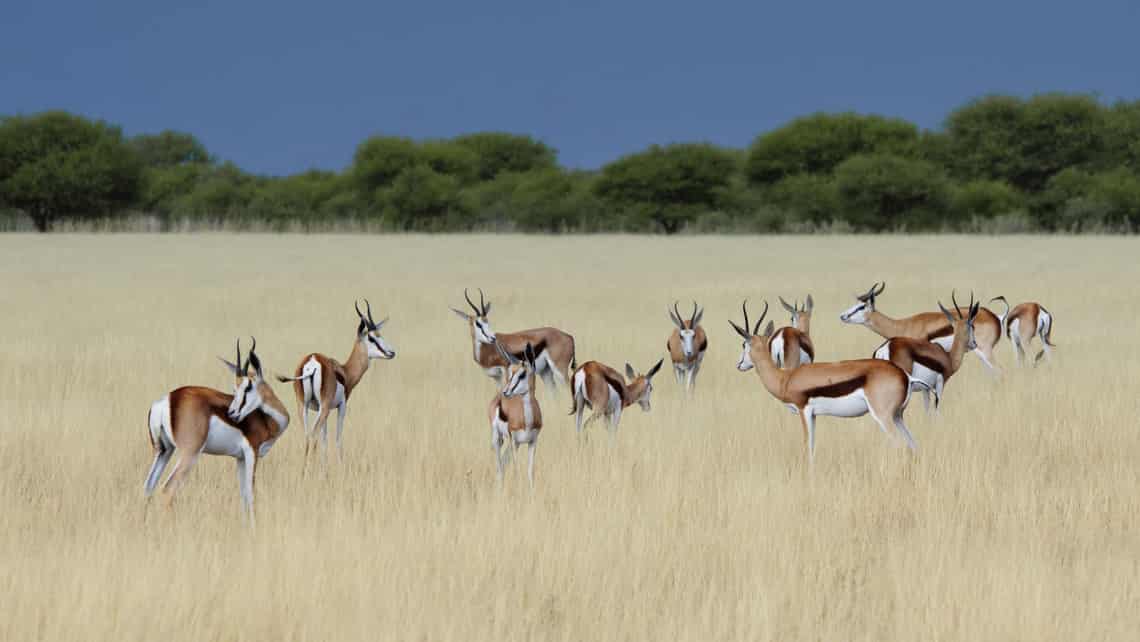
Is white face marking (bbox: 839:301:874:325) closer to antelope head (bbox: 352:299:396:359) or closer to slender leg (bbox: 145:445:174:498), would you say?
antelope head (bbox: 352:299:396:359)

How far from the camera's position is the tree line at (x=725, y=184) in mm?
70250

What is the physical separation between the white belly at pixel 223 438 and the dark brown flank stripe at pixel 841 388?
393cm

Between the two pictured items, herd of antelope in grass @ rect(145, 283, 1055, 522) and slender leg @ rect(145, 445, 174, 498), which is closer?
herd of antelope in grass @ rect(145, 283, 1055, 522)

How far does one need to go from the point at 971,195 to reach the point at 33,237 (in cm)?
5097

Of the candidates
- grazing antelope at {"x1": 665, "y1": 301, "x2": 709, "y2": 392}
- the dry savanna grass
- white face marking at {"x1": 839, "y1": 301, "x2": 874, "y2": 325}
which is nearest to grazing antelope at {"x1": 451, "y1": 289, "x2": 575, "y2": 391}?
the dry savanna grass

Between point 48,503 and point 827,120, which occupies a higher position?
point 827,120

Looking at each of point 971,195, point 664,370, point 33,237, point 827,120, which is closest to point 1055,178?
point 971,195

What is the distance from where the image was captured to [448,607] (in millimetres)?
5523

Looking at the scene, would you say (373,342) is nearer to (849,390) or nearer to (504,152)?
(849,390)

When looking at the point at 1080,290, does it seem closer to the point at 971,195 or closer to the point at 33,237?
the point at 33,237

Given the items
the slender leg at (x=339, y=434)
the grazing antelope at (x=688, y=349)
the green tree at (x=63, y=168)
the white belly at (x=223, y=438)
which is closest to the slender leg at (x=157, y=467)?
the white belly at (x=223, y=438)

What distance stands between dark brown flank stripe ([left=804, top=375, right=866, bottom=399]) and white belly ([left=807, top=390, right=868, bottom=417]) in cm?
2

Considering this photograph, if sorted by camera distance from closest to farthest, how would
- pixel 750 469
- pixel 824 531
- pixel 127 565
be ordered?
pixel 127 565
pixel 824 531
pixel 750 469

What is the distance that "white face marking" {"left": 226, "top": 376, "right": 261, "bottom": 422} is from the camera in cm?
651
